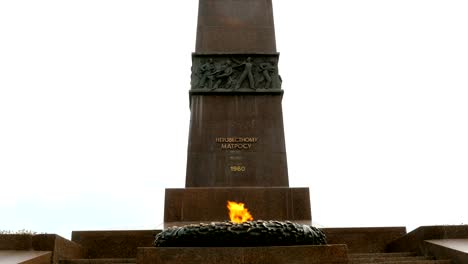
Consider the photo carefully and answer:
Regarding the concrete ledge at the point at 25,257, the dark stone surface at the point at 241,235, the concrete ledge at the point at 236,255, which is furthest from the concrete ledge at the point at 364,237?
the concrete ledge at the point at 25,257

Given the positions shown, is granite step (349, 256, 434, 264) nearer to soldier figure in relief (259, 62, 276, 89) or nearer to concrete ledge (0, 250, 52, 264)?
concrete ledge (0, 250, 52, 264)

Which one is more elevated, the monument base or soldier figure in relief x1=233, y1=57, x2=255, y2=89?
soldier figure in relief x1=233, y1=57, x2=255, y2=89

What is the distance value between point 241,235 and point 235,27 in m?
10.2

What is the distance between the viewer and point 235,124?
13297 millimetres

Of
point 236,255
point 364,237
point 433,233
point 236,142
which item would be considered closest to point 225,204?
point 236,142

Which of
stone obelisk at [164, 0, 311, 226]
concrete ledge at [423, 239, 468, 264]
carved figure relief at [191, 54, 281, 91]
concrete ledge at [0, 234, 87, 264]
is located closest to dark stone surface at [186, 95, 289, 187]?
stone obelisk at [164, 0, 311, 226]

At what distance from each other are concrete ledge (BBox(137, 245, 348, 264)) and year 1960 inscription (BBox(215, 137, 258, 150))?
281 inches

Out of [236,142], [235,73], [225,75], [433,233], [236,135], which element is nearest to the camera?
[433,233]

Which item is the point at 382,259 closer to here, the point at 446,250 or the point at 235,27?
the point at 446,250

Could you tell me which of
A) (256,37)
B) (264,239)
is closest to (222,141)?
(256,37)

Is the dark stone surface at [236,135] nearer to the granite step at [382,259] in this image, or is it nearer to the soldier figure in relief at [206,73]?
the soldier figure in relief at [206,73]

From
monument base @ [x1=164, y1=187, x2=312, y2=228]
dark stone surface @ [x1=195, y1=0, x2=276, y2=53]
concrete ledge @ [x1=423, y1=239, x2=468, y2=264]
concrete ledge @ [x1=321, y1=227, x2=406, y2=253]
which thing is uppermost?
dark stone surface @ [x1=195, y1=0, x2=276, y2=53]

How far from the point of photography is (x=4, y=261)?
19.5ft

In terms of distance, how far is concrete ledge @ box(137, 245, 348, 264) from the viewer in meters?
5.70
